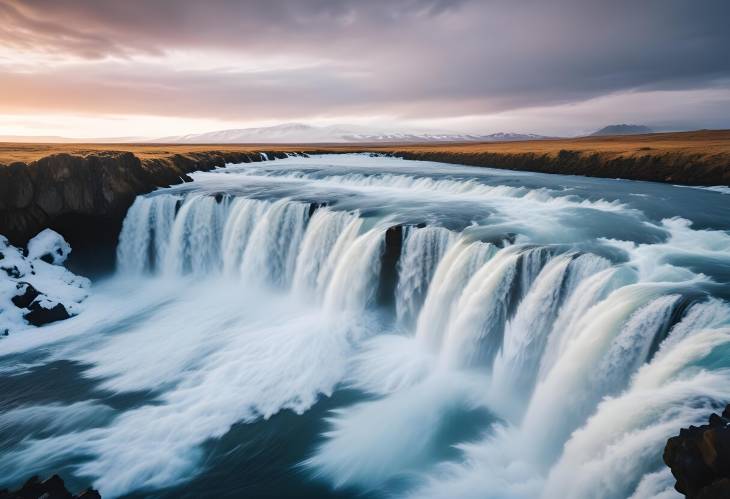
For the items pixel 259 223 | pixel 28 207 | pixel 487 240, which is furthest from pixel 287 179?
pixel 487 240

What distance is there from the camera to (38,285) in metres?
18.8

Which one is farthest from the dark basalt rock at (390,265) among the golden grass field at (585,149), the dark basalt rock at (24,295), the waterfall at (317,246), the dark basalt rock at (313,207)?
the golden grass field at (585,149)

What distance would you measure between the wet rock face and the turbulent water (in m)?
0.71

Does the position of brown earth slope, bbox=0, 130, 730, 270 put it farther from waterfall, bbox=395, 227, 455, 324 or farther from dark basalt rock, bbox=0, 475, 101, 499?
dark basalt rock, bbox=0, 475, 101, 499

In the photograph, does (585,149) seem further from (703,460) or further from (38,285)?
(38,285)

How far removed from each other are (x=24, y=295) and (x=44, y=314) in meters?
1.28

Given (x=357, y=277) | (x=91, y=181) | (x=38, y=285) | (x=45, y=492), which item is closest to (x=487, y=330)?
(x=357, y=277)

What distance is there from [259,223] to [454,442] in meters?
14.4

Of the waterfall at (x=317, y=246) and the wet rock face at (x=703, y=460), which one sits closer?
the wet rock face at (x=703, y=460)

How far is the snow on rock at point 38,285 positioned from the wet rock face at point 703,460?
63.7ft

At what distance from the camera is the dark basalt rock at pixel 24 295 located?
54.7 feet

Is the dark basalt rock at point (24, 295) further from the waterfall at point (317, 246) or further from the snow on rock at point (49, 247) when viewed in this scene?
the waterfall at point (317, 246)

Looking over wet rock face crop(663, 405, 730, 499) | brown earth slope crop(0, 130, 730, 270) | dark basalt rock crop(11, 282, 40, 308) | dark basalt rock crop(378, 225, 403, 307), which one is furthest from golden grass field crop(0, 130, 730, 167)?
wet rock face crop(663, 405, 730, 499)

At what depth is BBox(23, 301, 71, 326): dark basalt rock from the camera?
53.6ft
